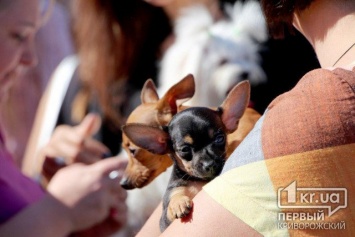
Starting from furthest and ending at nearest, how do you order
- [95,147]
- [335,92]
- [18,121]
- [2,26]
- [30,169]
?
[18,121], [30,169], [95,147], [2,26], [335,92]

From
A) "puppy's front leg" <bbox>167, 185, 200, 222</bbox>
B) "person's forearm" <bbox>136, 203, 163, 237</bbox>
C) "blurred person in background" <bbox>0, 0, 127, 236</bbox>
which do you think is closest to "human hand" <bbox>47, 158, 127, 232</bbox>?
"blurred person in background" <bbox>0, 0, 127, 236</bbox>

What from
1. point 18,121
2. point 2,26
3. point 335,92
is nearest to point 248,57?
point 2,26

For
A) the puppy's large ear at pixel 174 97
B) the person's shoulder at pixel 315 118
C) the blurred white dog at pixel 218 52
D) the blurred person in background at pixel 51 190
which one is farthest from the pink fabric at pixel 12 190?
the person's shoulder at pixel 315 118

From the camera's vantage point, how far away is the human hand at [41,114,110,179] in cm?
174

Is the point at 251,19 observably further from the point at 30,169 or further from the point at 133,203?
the point at 30,169

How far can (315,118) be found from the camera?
876 mm

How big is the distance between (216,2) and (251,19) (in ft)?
0.61

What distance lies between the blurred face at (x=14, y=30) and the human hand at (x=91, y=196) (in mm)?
267

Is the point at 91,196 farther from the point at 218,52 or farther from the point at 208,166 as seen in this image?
the point at 208,166

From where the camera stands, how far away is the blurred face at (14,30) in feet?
5.30

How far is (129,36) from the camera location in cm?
199

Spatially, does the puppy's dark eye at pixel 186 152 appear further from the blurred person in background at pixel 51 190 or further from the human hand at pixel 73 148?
the human hand at pixel 73 148

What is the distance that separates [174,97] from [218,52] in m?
0.71

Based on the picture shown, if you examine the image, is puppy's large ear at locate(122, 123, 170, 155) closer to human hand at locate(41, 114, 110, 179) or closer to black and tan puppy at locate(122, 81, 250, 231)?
black and tan puppy at locate(122, 81, 250, 231)
